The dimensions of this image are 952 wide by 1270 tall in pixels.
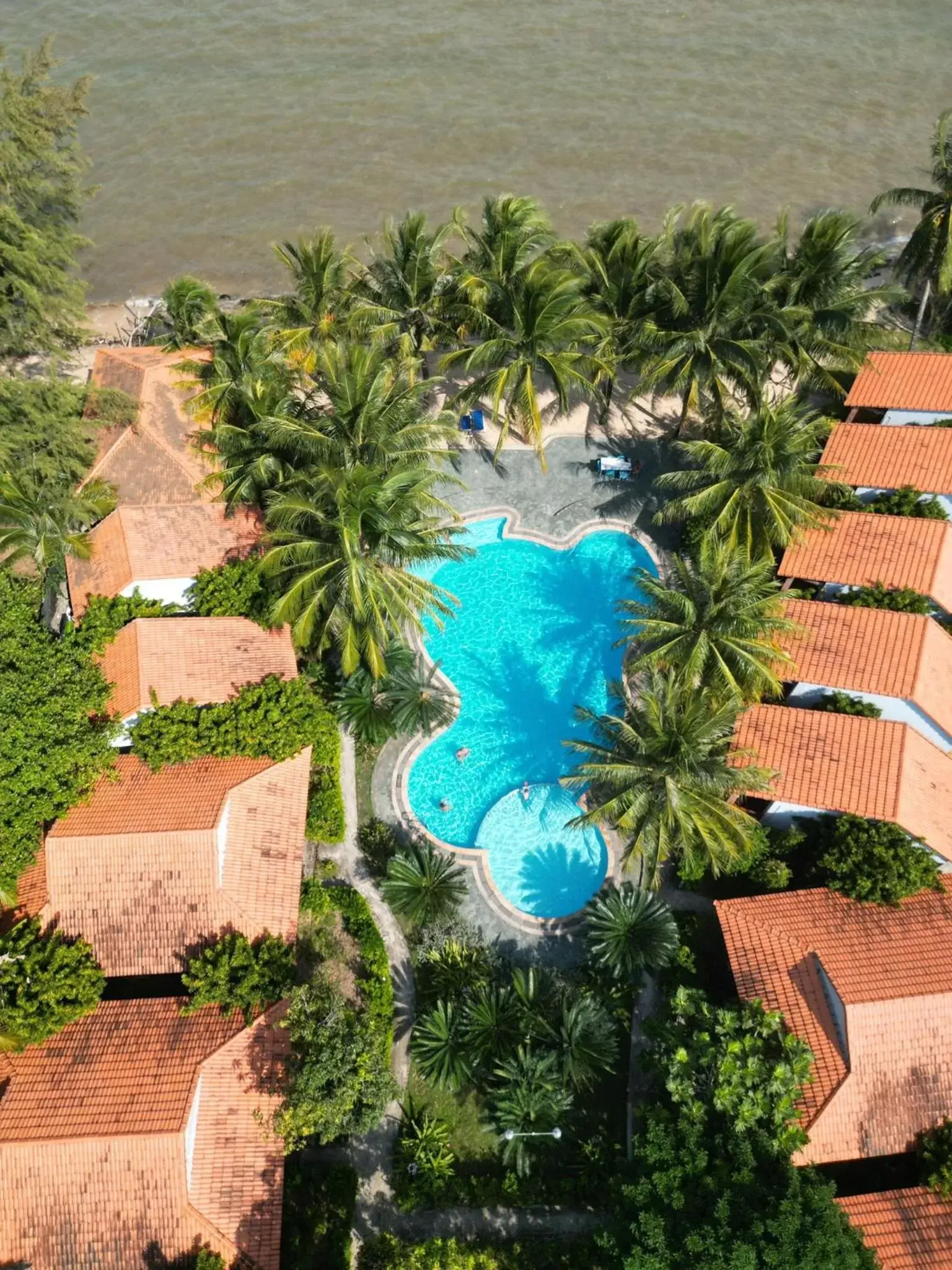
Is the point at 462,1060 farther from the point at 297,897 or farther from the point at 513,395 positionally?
the point at 513,395

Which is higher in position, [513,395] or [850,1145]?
[513,395]

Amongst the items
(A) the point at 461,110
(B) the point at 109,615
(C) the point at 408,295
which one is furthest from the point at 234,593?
(A) the point at 461,110

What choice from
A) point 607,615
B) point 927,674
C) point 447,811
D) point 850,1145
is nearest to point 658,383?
point 607,615

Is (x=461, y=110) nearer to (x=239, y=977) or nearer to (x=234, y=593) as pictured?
(x=234, y=593)

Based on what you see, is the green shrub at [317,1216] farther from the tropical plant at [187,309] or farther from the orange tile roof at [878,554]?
the tropical plant at [187,309]

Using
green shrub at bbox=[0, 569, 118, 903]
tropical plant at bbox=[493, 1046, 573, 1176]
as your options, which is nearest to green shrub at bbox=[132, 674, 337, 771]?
green shrub at bbox=[0, 569, 118, 903]
